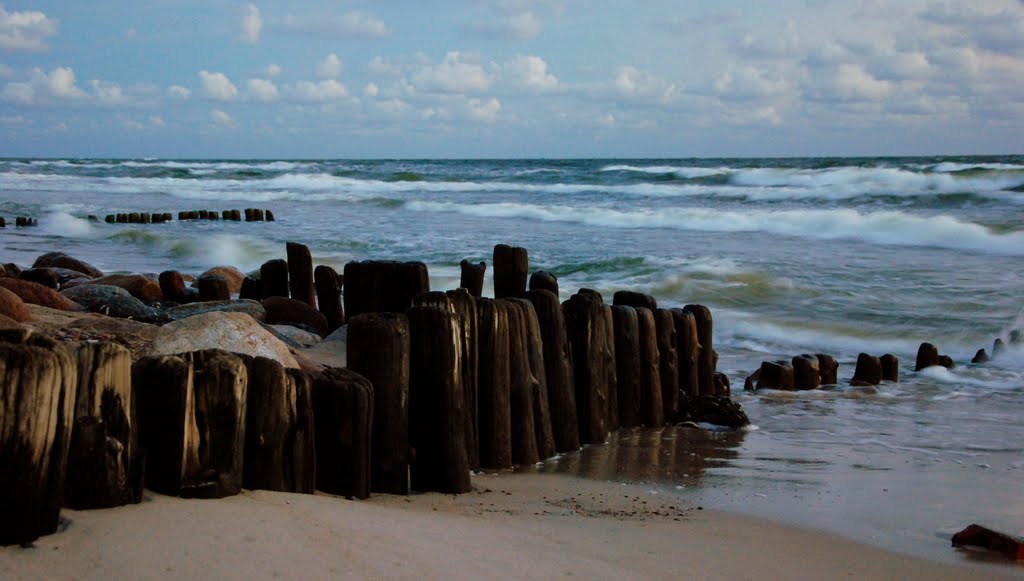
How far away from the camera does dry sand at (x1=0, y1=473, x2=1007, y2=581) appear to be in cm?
313

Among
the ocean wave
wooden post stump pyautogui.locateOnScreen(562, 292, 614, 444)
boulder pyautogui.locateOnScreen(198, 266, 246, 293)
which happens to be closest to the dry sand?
wooden post stump pyautogui.locateOnScreen(562, 292, 614, 444)

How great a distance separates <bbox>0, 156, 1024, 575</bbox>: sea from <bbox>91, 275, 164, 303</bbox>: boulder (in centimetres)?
428

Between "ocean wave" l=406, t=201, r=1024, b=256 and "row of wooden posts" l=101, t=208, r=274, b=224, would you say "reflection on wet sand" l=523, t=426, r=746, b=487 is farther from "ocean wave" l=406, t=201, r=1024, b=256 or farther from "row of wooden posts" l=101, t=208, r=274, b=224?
"row of wooden posts" l=101, t=208, r=274, b=224

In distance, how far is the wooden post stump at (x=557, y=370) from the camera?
6574mm

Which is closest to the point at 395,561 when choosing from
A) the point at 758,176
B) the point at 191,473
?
the point at 191,473

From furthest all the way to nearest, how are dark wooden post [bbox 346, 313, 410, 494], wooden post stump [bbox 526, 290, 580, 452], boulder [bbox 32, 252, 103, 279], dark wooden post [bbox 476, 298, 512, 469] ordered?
boulder [bbox 32, 252, 103, 279], wooden post stump [bbox 526, 290, 580, 452], dark wooden post [bbox 476, 298, 512, 469], dark wooden post [bbox 346, 313, 410, 494]

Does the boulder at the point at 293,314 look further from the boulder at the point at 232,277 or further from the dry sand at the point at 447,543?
the dry sand at the point at 447,543

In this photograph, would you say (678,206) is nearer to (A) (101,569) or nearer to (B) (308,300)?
(B) (308,300)

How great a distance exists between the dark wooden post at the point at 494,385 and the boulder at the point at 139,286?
8.27 metres

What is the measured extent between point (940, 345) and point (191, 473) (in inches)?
396

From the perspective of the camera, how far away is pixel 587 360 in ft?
22.7

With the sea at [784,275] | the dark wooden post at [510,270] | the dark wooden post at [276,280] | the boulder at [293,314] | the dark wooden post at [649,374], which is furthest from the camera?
the dark wooden post at [276,280]

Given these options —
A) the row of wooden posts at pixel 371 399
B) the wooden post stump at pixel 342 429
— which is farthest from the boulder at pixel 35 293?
the wooden post stump at pixel 342 429

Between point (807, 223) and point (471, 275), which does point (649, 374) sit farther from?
point (807, 223)
